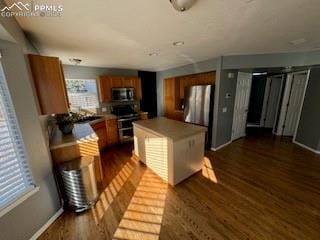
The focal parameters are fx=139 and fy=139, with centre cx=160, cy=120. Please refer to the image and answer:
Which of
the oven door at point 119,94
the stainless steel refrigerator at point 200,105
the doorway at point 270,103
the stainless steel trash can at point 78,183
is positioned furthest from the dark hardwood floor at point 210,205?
the oven door at point 119,94

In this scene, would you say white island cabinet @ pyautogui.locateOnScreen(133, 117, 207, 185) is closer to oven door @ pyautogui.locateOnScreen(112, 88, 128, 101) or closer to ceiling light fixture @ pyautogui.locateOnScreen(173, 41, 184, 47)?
ceiling light fixture @ pyautogui.locateOnScreen(173, 41, 184, 47)

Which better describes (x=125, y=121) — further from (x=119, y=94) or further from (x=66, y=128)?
(x=66, y=128)

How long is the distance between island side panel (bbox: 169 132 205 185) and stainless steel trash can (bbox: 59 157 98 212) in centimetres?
125

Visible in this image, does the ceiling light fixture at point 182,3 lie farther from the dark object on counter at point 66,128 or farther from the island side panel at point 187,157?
the dark object on counter at point 66,128

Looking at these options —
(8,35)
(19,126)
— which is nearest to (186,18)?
(8,35)

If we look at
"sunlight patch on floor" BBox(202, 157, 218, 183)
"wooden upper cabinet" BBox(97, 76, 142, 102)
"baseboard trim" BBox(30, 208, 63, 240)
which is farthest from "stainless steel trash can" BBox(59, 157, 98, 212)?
"wooden upper cabinet" BBox(97, 76, 142, 102)

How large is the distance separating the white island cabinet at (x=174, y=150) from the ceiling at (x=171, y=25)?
4.81ft

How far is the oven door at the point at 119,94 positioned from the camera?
422 cm

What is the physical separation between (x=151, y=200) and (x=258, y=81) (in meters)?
6.08

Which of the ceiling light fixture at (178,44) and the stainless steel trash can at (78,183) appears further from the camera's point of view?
the ceiling light fixture at (178,44)

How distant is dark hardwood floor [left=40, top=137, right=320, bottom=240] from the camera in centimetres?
163

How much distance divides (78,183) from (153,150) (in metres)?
1.28

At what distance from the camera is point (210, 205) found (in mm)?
2000

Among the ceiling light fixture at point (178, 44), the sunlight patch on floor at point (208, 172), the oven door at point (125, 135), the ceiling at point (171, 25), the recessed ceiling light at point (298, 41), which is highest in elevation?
the ceiling light fixture at point (178, 44)
